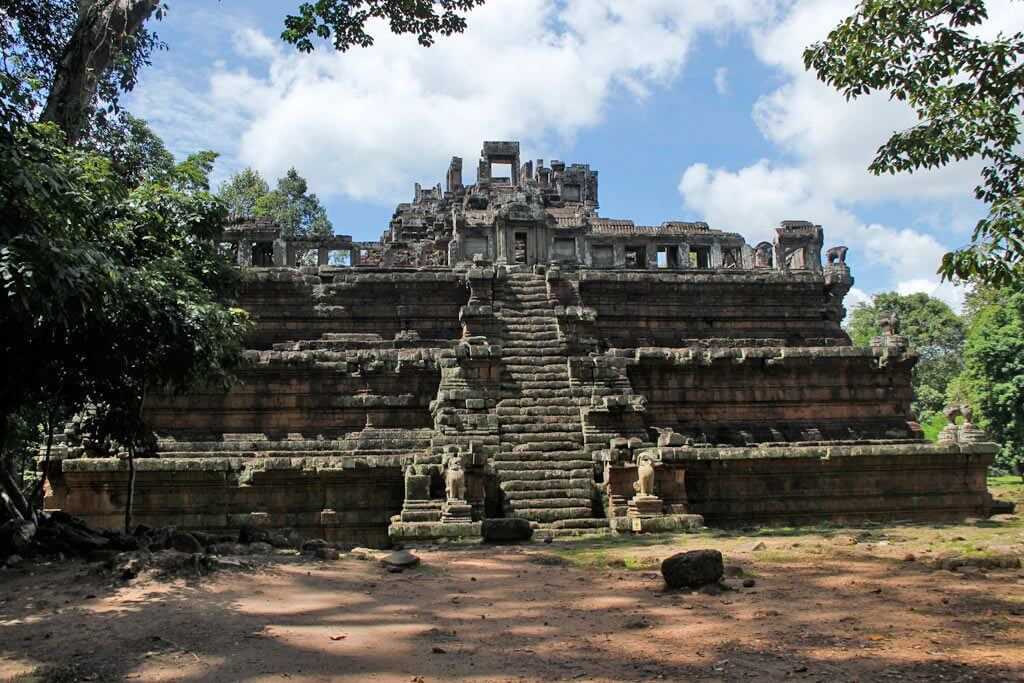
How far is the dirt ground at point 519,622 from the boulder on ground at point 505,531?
1874 mm

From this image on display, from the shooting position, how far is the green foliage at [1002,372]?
2634cm

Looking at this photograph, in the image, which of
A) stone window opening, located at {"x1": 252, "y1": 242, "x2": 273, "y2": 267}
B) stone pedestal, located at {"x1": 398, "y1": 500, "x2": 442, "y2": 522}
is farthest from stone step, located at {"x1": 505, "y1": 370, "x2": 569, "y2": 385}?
stone window opening, located at {"x1": 252, "y1": 242, "x2": 273, "y2": 267}

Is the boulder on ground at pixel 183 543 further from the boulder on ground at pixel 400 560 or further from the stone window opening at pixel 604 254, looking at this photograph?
the stone window opening at pixel 604 254

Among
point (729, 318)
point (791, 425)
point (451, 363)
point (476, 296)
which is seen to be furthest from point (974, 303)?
point (451, 363)

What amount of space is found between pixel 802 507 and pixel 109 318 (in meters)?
11.2

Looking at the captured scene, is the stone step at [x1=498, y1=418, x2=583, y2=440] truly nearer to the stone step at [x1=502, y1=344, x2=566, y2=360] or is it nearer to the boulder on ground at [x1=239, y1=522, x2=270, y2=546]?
the stone step at [x1=502, y1=344, x2=566, y2=360]

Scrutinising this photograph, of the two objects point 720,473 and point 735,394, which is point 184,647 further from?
point 735,394

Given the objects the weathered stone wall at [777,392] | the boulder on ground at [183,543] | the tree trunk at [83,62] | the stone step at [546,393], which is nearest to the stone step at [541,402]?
the stone step at [546,393]

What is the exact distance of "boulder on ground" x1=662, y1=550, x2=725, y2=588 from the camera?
7.15 m

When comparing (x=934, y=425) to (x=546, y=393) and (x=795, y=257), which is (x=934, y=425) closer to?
(x=795, y=257)

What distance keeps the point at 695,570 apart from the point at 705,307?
13455 mm

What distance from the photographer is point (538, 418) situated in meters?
14.5

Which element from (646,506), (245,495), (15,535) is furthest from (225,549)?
(646,506)

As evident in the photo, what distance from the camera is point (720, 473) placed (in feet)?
43.2
